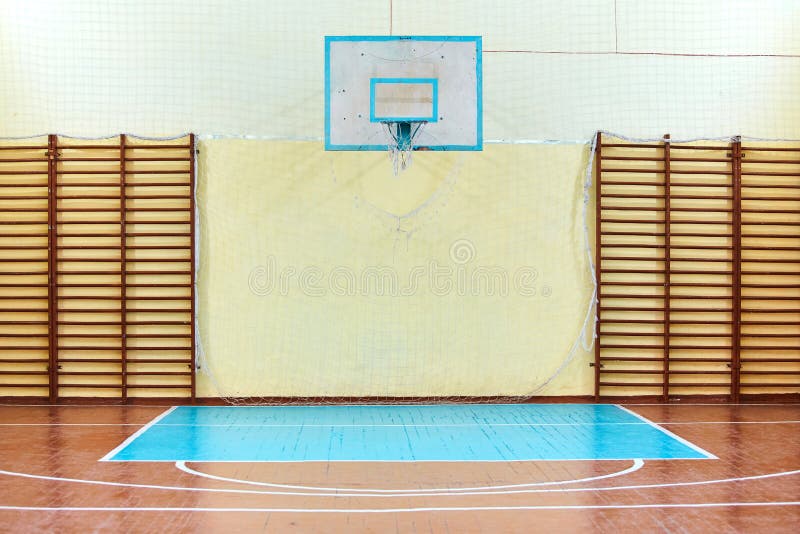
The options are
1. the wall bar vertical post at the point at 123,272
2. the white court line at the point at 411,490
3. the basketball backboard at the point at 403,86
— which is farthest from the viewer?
the wall bar vertical post at the point at 123,272

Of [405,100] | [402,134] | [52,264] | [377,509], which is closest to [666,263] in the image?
[402,134]

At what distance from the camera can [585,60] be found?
981cm

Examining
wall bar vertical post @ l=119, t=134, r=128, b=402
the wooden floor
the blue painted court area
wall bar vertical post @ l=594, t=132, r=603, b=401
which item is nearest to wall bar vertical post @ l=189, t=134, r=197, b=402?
the blue painted court area

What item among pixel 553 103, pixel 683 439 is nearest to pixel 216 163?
pixel 553 103

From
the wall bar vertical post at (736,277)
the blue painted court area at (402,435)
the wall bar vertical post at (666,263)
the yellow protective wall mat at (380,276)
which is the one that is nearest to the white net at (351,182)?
the yellow protective wall mat at (380,276)

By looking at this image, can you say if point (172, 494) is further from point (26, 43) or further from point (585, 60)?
point (585, 60)

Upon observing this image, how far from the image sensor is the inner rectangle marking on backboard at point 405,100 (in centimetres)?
845

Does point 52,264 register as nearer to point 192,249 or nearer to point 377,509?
point 192,249

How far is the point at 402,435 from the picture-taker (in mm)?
8023

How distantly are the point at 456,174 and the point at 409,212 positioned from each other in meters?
0.72

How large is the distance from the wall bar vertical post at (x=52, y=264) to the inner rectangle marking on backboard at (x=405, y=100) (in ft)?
12.7

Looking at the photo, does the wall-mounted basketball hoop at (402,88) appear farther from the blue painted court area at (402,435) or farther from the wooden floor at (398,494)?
the wooden floor at (398,494)

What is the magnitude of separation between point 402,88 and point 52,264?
456 cm

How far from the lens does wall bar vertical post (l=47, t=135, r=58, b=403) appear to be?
9.49 m
